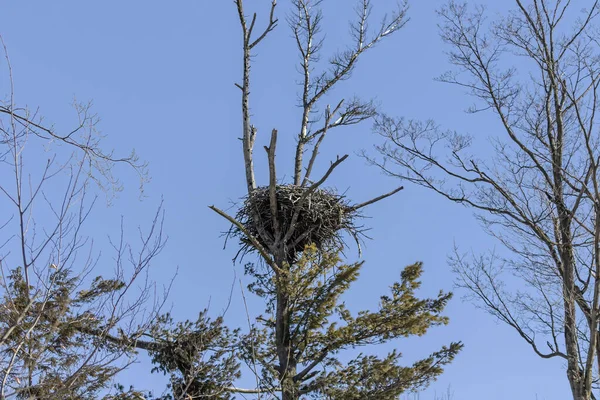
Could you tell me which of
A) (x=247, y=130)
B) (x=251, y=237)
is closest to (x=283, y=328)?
(x=251, y=237)

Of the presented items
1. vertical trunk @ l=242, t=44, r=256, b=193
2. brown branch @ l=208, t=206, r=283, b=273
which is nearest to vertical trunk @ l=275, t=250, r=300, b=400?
brown branch @ l=208, t=206, r=283, b=273

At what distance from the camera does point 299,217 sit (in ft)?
33.0

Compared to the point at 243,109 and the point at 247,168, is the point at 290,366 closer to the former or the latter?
the point at 247,168

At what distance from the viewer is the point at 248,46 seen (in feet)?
39.0

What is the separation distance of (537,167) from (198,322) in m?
4.53

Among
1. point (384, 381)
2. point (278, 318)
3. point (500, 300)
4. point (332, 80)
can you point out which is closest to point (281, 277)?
point (278, 318)

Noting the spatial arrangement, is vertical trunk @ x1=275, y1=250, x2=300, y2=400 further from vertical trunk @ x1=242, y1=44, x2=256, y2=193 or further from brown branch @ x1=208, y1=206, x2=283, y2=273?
vertical trunk @ x1=242, y1=44, x2=256, y2=193

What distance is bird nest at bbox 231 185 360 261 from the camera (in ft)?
32.6

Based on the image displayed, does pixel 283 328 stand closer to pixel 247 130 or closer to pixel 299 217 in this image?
pixel 299 217

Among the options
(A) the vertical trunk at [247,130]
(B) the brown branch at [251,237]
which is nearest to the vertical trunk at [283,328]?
(B) the brown branch at [251,237]

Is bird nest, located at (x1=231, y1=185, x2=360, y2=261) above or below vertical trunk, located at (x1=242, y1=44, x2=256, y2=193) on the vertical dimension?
below

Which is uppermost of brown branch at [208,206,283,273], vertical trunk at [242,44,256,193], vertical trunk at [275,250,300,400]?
vertical trunk at [242,44,256,193]

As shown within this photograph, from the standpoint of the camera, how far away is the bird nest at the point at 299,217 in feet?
32.6

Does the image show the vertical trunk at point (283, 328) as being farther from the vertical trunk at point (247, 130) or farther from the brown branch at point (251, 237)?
the vertical trunk at point (247, 130)
